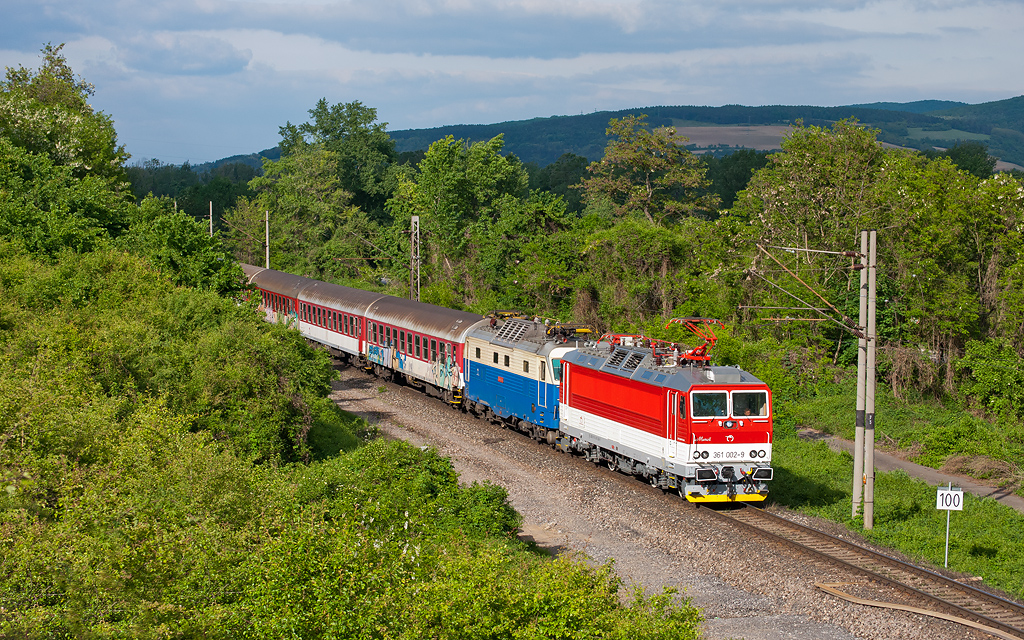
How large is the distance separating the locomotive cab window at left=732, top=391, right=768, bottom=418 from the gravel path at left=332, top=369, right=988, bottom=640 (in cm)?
251

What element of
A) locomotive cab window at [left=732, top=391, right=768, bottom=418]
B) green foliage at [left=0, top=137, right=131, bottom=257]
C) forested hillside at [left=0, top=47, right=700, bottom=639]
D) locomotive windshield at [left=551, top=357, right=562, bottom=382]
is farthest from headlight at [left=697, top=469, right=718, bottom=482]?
green foliage at [left=0, top=137, right=131, bottom=257]

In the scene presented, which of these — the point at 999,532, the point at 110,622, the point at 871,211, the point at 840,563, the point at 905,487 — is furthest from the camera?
the point at 871,211

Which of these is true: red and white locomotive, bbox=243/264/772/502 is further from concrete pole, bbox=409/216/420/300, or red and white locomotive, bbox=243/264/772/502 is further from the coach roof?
concrete pole, bbox=409/216/420/300

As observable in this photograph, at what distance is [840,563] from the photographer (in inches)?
647

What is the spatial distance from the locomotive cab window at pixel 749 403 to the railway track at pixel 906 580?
233cm

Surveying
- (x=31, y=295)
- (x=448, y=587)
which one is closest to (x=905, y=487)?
(x=448, y=587)

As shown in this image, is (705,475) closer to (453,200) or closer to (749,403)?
(749,403)

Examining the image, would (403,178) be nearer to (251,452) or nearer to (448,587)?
(251,452)

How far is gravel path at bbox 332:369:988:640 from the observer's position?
46.2ft

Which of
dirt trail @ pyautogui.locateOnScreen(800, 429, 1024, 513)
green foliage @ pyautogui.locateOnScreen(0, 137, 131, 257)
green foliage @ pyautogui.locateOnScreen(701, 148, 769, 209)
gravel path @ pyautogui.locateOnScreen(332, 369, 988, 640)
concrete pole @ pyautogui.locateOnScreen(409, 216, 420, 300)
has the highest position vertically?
green foliage @ pyautogui.locateOnScreen(701, 148, 769, 209)

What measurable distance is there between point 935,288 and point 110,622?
30568 millimetres

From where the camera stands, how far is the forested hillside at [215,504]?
8.45 meters

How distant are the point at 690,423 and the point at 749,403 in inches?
59.2

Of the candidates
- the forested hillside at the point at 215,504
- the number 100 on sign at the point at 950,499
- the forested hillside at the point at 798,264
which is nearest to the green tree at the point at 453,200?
the forested hillside at the point at 798,264
